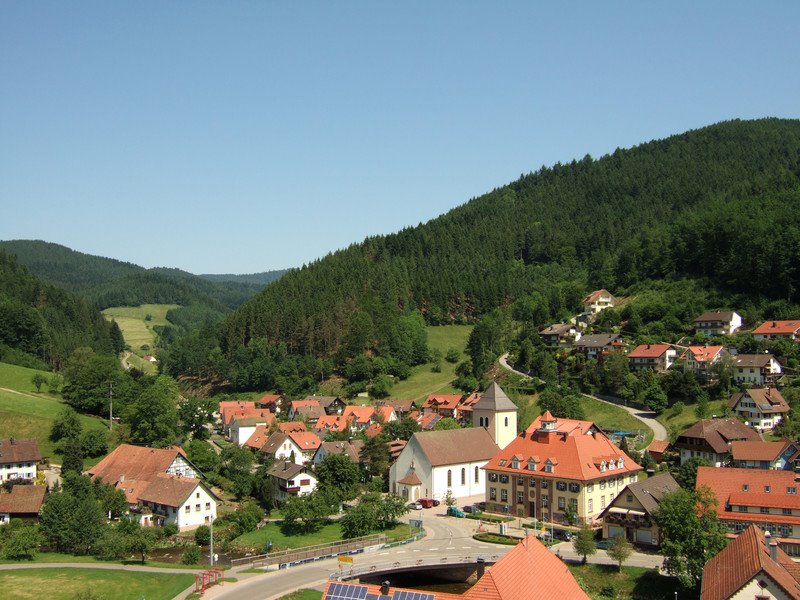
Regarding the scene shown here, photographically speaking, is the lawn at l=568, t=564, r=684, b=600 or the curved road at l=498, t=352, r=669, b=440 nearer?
the lawn at l=568, t=564, r=684, b=600

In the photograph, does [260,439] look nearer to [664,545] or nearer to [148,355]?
[664,545]

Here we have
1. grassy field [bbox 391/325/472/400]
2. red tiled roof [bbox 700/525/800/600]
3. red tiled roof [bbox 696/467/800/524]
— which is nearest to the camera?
red tiled roof [bbox 700/525/800/600]

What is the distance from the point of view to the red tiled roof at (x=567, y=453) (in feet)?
192

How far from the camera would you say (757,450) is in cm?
6009

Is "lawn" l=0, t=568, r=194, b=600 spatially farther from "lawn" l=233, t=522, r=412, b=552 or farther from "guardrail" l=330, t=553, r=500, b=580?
"lawn" l=233, t=522, r=412, b=552

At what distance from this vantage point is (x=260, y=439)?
86312 millimetres

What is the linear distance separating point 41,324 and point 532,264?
102842 millimetres

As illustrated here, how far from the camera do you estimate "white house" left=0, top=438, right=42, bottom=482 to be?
6662 cm

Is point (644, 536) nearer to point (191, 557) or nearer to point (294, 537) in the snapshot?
point (294, 537)

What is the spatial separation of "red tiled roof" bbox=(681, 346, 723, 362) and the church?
28.4 m

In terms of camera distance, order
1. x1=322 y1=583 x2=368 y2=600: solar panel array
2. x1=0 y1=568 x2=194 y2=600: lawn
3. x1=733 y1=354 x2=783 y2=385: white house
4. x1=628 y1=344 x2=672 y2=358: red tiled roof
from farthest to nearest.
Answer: x1=628 y1=344 x2=672 y2=358: red tiled roof
x1=733 y1=354 x2=783 y2=385: white house
x1=0 y1=568 x2=194 y2=600: lawn
x1=322 y1=583 x2=368 y2=600: solar panel array

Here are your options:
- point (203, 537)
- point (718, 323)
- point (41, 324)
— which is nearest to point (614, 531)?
point (203, 537)

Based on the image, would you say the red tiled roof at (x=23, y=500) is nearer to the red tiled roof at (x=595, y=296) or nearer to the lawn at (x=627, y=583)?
the lawn at (x=627, y=583)

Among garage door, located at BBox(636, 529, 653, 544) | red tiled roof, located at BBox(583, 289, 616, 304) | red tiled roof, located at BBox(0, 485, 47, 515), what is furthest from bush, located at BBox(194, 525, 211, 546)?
red tiled roof, located at BBox(583, 289, 616, 304)
